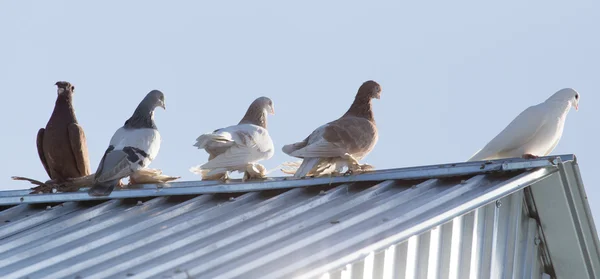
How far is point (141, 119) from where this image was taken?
30.6 feet

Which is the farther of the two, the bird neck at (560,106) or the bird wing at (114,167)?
the bird neck at (560,106)

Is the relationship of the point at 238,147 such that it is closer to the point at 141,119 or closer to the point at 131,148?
the point at 131,148

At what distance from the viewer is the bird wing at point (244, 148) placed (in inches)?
340

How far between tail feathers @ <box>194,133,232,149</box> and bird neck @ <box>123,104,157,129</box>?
67 centimetres

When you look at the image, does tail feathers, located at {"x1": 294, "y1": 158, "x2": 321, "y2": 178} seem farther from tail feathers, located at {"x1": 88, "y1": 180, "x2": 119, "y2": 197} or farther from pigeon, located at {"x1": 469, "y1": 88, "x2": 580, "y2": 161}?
tail feathers, located at {"x1": 88, "y1": 180, "x2": 119, "y2": 197}

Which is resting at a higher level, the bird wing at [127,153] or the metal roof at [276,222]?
the bird wing at [127,153]

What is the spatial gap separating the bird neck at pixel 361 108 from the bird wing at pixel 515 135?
3.46 feet

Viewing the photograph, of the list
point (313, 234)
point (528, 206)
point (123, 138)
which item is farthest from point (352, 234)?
point (123, 138)

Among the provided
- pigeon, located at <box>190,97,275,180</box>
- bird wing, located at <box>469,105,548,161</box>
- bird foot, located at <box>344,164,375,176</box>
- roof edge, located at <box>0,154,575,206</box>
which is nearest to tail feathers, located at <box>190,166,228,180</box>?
pigeon, located at <box>190,97,275,180</box>

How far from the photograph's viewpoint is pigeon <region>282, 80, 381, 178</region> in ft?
27.0

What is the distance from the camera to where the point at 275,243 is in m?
6.22

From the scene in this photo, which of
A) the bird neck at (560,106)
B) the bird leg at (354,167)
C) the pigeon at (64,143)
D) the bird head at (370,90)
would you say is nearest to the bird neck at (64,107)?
the pigeon at (64,143)

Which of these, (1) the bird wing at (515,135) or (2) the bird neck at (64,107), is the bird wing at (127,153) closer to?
(2) the bird neck at (64,107)

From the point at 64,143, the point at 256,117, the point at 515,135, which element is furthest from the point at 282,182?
the point at 64,143
